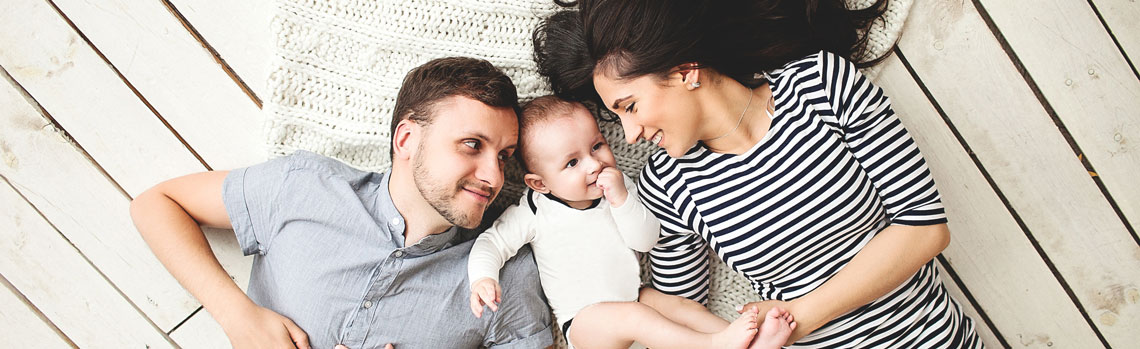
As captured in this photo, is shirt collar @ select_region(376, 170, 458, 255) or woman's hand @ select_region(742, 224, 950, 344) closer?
woman's hand @ select_region(742, 224, 950, 344)

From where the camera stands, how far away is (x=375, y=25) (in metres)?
1.45

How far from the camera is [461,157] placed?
128 cm

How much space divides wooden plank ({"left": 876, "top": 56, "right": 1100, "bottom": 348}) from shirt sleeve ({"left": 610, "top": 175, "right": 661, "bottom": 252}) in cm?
67

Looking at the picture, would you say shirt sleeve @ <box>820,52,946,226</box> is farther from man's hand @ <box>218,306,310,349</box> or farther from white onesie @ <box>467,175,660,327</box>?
man's hand @ <box>218,306,310,349</box>

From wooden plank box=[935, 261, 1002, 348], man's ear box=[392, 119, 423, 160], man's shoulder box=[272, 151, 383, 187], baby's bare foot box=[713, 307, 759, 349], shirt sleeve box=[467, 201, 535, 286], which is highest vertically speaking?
man's shoulder box=[272, 151, 383, 187]

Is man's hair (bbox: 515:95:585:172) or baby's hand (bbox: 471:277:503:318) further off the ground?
man's hair (bbox: 515:95:585:172)

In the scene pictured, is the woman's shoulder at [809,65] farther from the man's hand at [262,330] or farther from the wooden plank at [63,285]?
the wooden plank at [63,285]

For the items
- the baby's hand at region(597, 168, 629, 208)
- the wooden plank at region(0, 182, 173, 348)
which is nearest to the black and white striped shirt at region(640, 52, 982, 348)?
the baby's hand at region(597, 168, 629, 208)

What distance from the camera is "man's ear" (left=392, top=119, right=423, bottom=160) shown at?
52.4 inches

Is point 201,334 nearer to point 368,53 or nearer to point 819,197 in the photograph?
point 368,53

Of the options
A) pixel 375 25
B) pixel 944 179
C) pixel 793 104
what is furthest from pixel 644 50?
pixel 944 179

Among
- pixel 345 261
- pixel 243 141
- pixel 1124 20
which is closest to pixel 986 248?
pixel 1124 20

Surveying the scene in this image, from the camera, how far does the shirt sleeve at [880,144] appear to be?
1251mm

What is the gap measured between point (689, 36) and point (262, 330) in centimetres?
110
